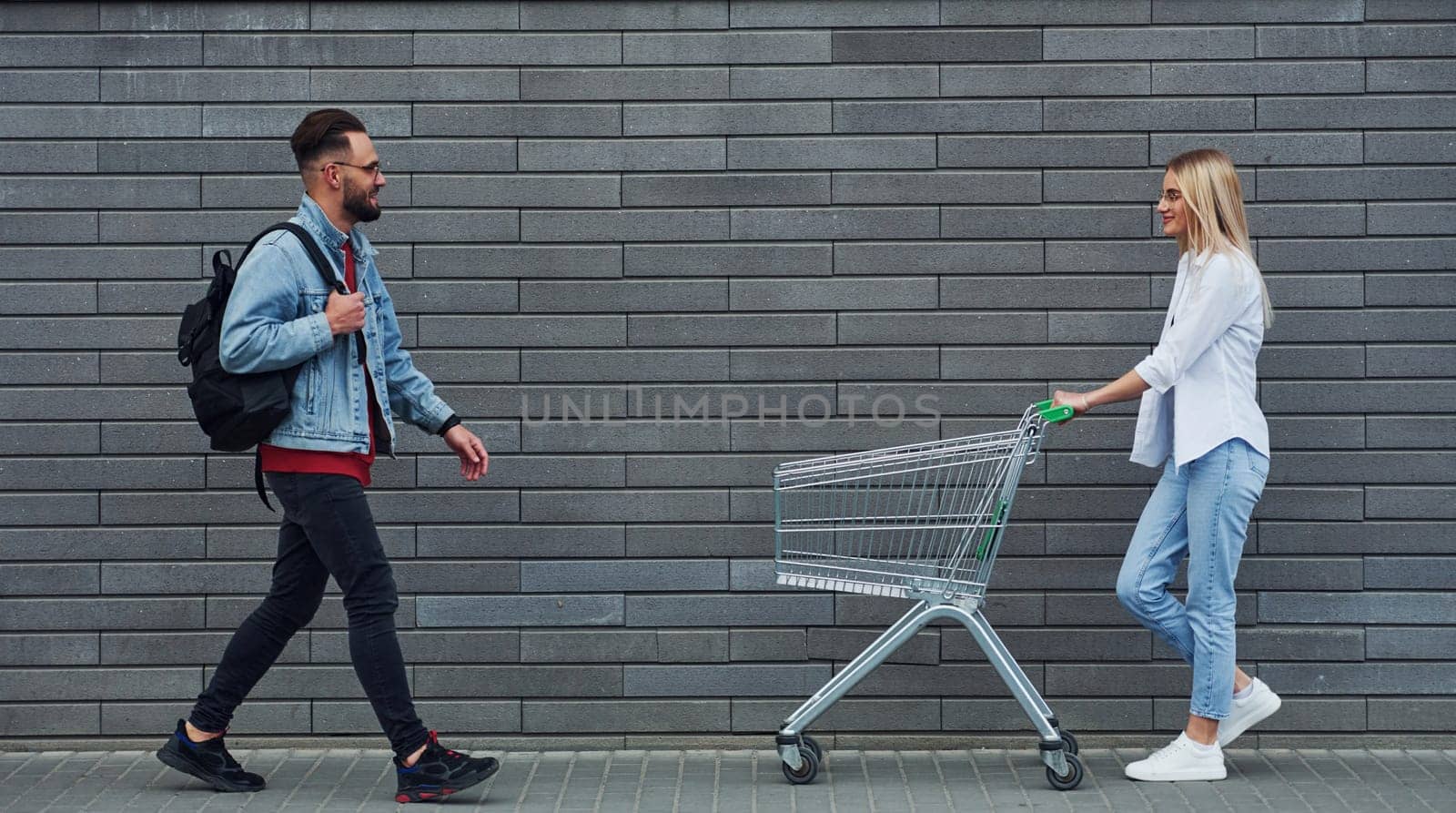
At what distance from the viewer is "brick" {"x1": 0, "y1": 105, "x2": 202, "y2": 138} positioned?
577cm

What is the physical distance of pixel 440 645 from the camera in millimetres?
5828

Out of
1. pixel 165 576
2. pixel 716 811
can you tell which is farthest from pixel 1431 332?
pixel 165 576

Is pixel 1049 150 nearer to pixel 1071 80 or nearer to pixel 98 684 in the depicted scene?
pixel 1071 80

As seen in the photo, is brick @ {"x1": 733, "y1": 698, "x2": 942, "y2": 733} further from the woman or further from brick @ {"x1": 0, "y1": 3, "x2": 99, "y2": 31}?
brick @ {"x1": 0, "y1": 3, "x2": 99, "y2": 31}

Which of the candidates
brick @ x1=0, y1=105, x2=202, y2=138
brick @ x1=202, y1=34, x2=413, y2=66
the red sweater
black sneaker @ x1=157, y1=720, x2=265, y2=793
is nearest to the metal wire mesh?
the red sweater

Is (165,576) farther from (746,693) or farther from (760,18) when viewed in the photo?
(760,18)

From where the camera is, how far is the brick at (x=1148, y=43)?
573 centimetres

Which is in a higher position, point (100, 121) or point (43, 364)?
point (100, 121)

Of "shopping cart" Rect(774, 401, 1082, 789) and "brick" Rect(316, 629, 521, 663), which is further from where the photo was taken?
"brick" Rect(316, 629, 521, 663)

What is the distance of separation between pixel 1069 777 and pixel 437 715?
90.5 inches

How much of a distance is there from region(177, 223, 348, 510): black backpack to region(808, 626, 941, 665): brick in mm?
2136

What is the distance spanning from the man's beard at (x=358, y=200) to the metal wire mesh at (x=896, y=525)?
156 centimetres

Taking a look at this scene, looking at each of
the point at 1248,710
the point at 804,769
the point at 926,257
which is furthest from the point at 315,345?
the point at 1248,710

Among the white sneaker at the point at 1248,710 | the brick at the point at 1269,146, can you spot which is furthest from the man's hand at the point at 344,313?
the white sneaker at the point at 1248,710
